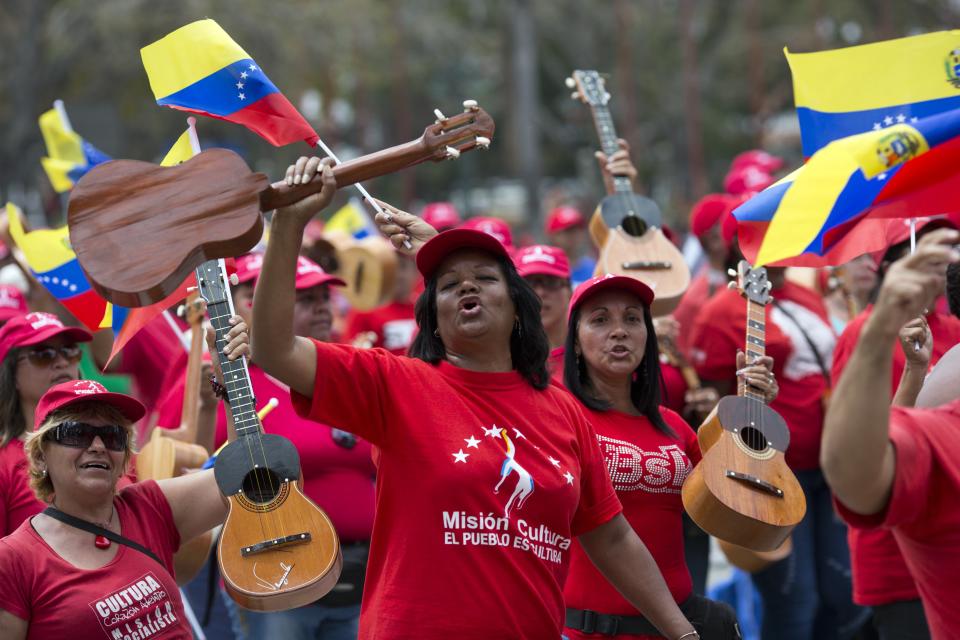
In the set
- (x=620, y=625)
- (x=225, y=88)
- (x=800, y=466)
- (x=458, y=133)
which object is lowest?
(x=800, y=466)

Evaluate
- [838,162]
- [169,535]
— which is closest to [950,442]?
[838,162]

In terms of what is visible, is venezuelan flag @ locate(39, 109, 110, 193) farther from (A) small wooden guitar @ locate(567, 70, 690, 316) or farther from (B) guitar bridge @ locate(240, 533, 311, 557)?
(B) guitar bridge @ locate(240, 533, 311, 557)

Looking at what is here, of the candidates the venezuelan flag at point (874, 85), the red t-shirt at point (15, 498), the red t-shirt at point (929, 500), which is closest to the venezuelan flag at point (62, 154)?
the red t-shirt at point (15, 498)

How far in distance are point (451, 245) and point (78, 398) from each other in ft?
4.47

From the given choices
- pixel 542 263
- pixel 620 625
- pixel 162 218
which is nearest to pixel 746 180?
pixel 542 263

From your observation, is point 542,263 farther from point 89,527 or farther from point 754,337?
point 89,527

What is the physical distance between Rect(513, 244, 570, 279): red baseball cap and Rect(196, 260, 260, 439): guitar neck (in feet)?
6.77

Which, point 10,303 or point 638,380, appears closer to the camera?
point 638,380

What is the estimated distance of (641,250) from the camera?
23.5 ft

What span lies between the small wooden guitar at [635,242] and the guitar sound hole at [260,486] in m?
2.58

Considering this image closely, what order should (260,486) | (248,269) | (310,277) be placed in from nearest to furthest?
(260,486)
(310,277)
(248,269)

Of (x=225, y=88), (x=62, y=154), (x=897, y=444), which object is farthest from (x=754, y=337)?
(x=62, y=154)

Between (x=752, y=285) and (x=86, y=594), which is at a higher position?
(x=752, y=285)

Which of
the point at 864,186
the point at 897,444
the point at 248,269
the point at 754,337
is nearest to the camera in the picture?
the point at 897,444
